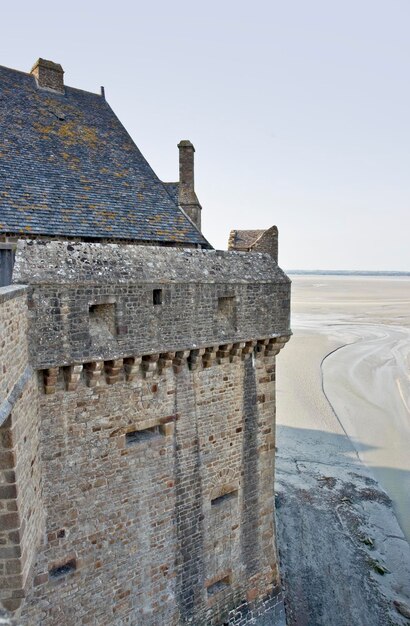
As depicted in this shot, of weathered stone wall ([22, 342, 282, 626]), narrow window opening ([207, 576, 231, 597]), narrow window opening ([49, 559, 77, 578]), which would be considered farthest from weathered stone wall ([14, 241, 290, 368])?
narrow window opening ([207, 576, 231, 597])

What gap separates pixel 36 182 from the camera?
10.5 m

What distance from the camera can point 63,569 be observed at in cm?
745

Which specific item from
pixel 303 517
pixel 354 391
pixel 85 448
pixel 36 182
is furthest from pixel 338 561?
pixel 354 391

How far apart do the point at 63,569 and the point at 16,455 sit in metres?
3.23

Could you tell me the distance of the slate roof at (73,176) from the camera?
392 inches

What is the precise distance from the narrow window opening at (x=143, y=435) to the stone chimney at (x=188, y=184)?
712 cm

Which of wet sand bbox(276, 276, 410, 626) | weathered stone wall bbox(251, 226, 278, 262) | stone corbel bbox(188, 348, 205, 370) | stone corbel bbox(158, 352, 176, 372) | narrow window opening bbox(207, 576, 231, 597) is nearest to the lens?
stone corbel bbox(158, 352, 176, 372)

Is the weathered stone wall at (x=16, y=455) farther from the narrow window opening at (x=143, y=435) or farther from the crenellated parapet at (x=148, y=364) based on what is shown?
the narrow window opening at (x=143, y=435)

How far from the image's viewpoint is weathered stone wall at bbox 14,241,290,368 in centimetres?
683

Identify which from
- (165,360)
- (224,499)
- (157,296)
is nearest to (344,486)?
(224,499)

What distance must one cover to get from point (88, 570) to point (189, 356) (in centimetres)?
422

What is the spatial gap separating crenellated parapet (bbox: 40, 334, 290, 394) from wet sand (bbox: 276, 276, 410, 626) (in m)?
7.67

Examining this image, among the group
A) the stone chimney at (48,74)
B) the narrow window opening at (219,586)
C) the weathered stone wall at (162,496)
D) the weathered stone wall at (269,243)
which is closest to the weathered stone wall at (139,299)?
the weathered stone wall at (162,496)

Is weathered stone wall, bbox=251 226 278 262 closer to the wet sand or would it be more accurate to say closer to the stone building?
the stone building
